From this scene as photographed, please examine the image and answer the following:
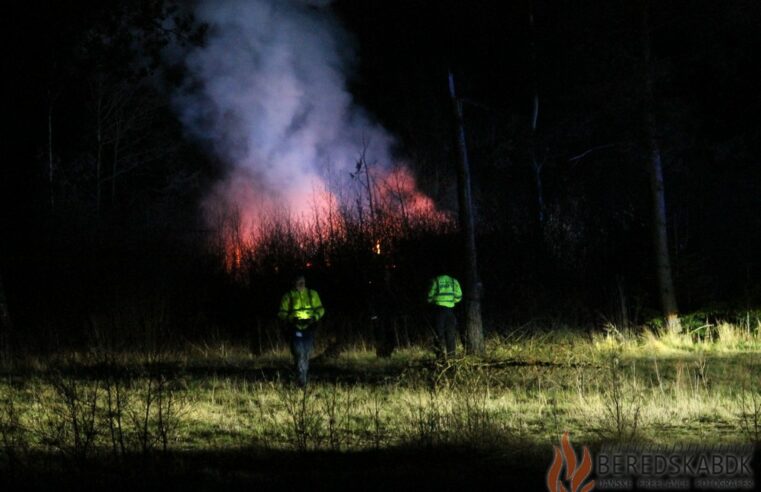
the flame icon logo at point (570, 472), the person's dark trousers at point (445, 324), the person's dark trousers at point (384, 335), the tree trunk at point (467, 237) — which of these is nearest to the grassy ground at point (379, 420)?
the flame icon logo at point (570, 472)

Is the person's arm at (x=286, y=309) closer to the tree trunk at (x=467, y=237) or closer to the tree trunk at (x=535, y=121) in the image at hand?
the tree trunk at (x=467, y=237)

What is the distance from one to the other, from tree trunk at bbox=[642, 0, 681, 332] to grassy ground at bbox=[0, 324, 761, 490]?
15.5 ft

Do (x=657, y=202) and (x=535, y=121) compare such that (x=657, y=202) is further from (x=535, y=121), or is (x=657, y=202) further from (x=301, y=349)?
(x=301, y=349)

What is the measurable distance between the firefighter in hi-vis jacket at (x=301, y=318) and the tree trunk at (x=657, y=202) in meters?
9.75

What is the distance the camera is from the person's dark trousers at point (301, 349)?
13.9 meters

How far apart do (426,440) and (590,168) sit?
26.7m

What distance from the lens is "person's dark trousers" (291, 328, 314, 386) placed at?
45.6ft

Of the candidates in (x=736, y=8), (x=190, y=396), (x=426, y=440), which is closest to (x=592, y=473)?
(x=426, y=440)

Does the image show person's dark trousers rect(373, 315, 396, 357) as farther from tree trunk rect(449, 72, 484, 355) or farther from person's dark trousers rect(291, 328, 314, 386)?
person's dark trousers rect(291, 328, 314, 386)

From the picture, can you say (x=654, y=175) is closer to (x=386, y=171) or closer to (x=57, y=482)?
(x=386, y=171)

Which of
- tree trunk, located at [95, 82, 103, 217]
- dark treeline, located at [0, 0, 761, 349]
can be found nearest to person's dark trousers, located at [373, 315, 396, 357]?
dark treeline, located at [0, 0, 761, 349]

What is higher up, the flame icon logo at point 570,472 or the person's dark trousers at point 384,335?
the person's dark trousers at point 384,335

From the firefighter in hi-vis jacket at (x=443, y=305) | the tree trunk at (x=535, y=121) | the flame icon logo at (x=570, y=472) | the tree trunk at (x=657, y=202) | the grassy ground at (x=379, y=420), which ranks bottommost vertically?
the flame icon logo at (x=570, y=472)

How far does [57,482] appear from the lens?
24.8ft
